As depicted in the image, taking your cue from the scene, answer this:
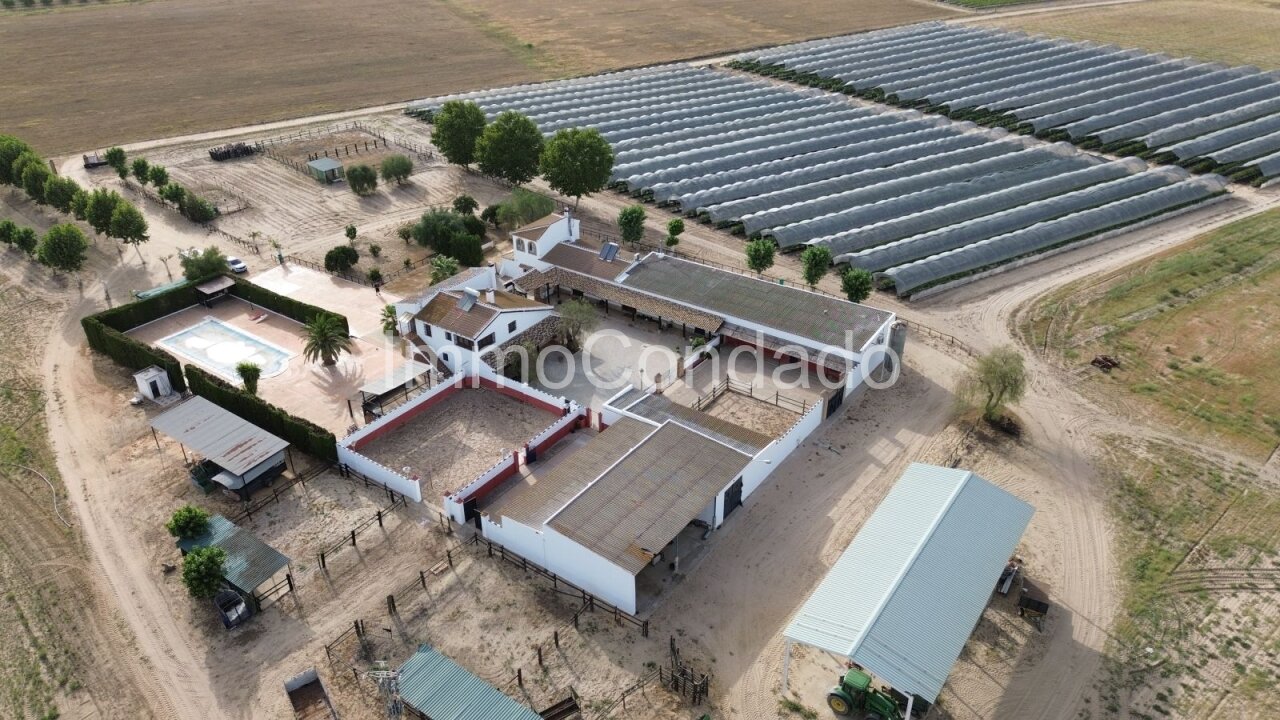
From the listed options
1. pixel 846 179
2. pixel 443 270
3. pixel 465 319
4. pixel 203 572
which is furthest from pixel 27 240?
pixel 846 179

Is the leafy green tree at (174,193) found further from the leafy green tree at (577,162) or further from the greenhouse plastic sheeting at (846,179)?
the greenhouse plastic sheeting at (846,179)

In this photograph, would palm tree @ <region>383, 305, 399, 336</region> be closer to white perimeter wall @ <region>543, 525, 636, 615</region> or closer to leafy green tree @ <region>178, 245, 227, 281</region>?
leafy green tree @ <region>178, 245, 227, 281</region>

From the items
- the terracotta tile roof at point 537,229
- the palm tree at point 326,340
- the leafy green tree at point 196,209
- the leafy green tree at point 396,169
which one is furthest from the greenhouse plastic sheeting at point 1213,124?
the leafy green tree at point 196,209

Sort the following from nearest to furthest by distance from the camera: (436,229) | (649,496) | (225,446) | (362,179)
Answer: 1. (649,496)
2. (225,446)
3. (436,229)
4. (362,179)

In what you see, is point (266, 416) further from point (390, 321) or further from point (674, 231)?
point (674, 231)

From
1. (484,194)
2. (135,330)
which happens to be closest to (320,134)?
(484,194)

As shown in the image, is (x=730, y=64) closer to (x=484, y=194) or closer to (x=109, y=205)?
(x=484, y=194)

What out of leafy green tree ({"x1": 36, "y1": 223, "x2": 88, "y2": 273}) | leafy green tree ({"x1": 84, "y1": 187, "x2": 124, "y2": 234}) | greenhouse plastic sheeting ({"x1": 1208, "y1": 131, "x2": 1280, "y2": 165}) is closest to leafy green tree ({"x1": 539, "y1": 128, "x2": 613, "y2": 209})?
leafy green tree ({"x1": 84, "y1": 187, "x2": 124, "y2": 234})
